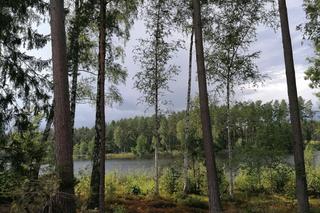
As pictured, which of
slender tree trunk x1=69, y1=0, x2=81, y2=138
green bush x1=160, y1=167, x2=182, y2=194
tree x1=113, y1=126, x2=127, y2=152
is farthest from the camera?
tree x1=113, y1=126, x2=127, y2=152

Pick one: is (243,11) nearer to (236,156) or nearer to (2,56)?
(236,156)

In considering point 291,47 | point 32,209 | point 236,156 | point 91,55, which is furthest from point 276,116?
point 32,209

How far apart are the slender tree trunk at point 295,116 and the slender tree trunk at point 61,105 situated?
213 inches

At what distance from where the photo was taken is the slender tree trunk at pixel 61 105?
5270 millimetres

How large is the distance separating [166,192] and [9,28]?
9.55 meters

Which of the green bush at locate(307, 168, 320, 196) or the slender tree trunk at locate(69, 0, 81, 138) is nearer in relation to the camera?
the slender tree trunk at locate(69, 0, 81, 138)

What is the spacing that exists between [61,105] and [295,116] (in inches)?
218

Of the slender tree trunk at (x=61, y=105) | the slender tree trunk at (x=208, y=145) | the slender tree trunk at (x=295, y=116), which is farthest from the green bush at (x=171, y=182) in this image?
the slender tree trunk at (x=61, y=105)

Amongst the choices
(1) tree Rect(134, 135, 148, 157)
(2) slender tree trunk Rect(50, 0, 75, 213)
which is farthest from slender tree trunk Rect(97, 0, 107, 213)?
(1) tree Rect(134, 135, 148, 157)

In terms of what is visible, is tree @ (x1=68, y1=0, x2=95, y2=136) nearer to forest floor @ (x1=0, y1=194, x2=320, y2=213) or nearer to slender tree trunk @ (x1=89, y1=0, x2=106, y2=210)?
slender tree trunk @ (x1=89, y1=0, x2=106, y2=210)

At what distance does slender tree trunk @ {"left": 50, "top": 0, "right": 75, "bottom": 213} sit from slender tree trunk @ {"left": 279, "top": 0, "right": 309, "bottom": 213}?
5.41m

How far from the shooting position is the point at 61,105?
5668 millimetres

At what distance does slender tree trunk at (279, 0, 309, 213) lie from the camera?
28.5ft

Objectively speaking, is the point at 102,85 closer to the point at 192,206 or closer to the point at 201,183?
the point at 192,206
